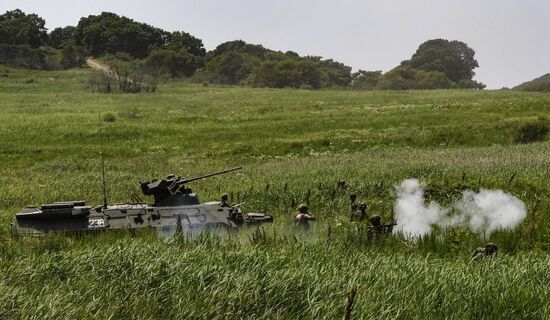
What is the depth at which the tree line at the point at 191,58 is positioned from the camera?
106 meters

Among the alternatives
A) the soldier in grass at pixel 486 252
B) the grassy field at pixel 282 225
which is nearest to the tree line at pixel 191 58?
the grassy field at pixel 282 225

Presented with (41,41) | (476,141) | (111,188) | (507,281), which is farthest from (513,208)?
(41,41)

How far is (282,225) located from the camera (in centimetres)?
1513

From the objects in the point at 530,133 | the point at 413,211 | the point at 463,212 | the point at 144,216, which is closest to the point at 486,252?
the point at 463,212

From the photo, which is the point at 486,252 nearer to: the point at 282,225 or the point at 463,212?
the point at 463,212

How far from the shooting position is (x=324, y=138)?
37438 millimetres

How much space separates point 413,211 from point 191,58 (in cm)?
10970

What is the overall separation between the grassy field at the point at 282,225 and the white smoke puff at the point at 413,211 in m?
0.42

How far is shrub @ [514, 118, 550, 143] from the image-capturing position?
1411 inches

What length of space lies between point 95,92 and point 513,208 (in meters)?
67.0

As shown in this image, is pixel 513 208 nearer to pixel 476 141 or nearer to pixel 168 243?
pixel 168 243

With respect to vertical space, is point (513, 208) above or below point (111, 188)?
above

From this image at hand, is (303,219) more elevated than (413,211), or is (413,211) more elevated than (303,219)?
(303,219)

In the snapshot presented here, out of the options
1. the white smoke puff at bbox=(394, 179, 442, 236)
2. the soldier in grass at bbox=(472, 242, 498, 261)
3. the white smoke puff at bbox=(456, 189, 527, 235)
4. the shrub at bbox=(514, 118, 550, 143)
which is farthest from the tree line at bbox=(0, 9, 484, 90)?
the soldier in grass at bbox=(472, 242, 498, 261)
